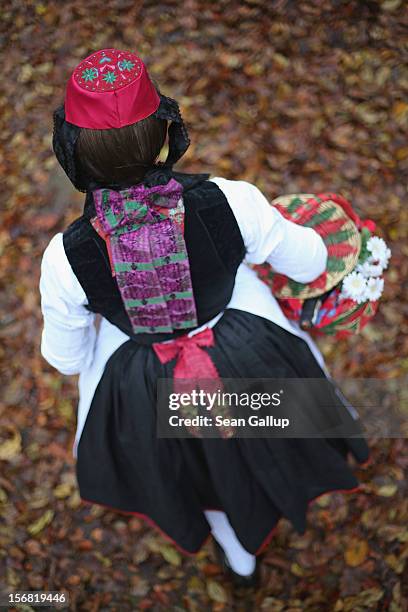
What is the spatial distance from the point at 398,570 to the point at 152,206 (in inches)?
70.4

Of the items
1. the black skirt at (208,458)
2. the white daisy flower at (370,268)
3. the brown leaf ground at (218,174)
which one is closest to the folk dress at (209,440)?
the black skirt at (208,458)

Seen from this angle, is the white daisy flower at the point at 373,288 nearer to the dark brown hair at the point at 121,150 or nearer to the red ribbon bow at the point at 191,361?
the red ribbon bow at the point at 191,361

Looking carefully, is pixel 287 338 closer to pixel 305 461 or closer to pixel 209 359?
pixel 209 359

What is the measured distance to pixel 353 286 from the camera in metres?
1.51

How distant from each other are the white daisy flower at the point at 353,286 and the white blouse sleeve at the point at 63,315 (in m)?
0.65

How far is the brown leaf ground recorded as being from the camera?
2244 millimetres

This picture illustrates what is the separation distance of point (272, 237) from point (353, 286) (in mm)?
345

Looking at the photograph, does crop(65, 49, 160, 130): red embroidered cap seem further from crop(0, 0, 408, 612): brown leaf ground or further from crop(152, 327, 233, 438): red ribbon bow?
crop(0, 0, 408, 612): brown leaf ground

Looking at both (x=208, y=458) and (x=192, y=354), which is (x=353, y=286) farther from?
(x=208, y=458)

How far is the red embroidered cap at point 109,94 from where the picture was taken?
96 centimetres

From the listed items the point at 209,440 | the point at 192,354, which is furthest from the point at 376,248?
the point at 209,440

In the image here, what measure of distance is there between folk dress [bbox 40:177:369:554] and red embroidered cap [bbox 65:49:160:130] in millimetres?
446

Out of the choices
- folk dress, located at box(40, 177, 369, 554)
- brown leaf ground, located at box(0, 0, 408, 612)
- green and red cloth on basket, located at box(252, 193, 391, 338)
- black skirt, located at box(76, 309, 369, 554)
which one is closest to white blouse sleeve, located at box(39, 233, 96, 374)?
folk dress, located at box(40, 177, 369, 554)

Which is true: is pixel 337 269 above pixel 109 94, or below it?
below
